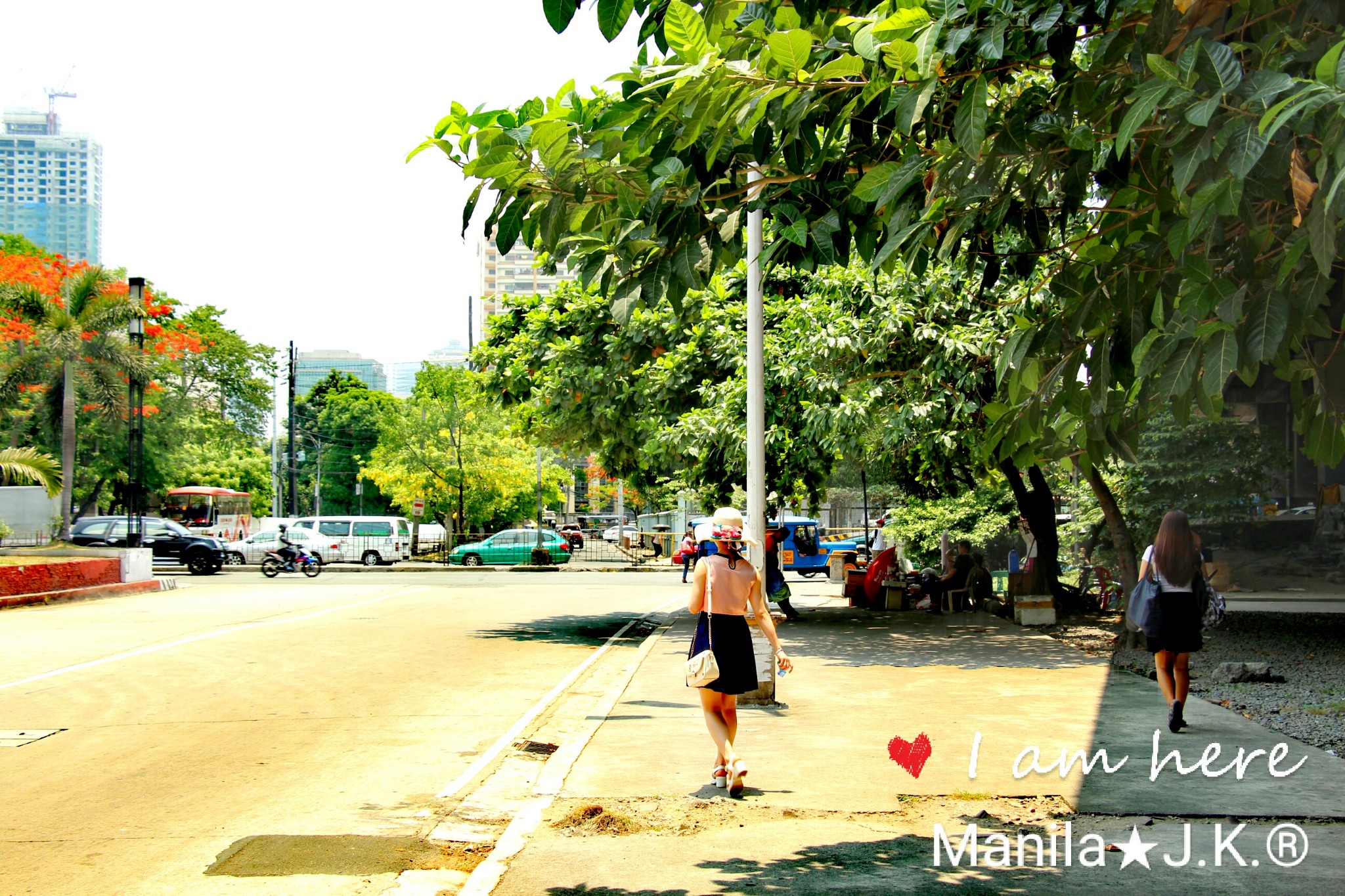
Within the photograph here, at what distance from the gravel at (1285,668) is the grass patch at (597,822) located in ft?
16.2

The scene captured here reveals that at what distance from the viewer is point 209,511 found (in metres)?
55.7

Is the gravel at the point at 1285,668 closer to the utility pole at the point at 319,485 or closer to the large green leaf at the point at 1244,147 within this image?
the large green leaf at the point at 1244,147

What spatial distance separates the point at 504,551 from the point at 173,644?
2763 cm

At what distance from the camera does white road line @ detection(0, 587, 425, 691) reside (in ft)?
40.9

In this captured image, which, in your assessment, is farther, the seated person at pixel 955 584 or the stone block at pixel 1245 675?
the seated person at pixel 955 584

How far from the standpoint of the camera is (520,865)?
5340 millimetres

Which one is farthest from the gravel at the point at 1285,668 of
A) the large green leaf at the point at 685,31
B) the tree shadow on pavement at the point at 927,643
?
the large green leaf at the point at 685,31

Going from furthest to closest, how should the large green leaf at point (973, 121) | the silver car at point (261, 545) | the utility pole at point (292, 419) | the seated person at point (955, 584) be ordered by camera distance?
1. the utility pole at point (292, 419)
2. the silver car at point (261, 545)
3. the seated person at point (955, 584)
4. the large green leaf at point (973, 121)

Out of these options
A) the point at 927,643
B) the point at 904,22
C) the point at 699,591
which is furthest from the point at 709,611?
the point at 927,643

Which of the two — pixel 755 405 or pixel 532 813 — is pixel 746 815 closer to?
pixel 532 813

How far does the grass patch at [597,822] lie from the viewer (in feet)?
19.4

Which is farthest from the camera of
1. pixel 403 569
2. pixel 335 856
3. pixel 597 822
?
pixel 403 569

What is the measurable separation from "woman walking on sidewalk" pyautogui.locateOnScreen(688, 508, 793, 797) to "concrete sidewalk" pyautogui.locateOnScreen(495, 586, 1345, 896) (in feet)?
1.26

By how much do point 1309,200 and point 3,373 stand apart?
124 feet
